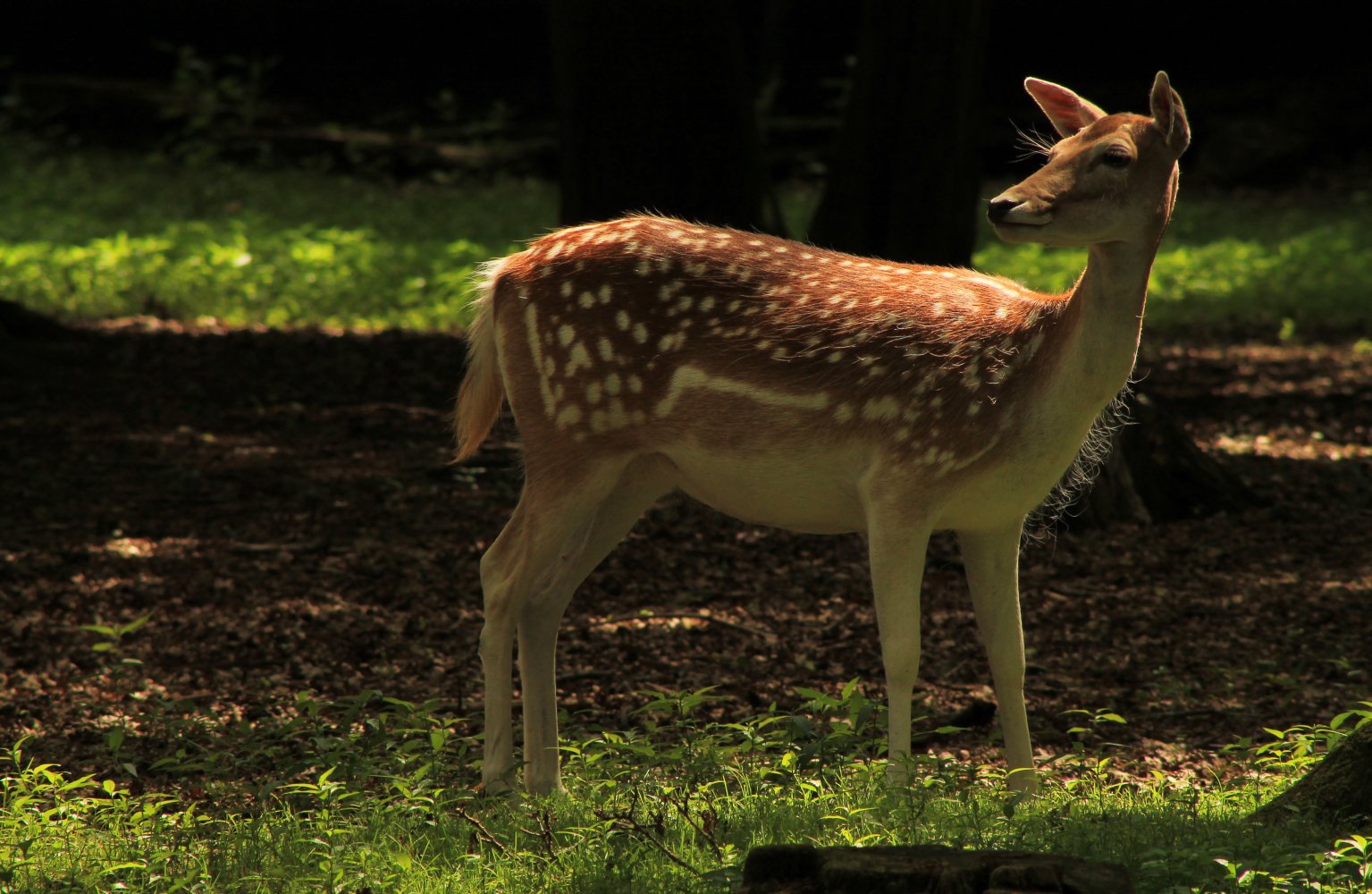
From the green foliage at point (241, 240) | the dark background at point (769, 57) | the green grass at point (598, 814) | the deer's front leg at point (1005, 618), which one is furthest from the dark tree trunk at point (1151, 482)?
the dark background at point (769, 57)

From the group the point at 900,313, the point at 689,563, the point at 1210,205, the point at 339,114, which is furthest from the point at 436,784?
the point at 339,114

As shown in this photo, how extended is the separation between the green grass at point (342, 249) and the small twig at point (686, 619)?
5.86 metres

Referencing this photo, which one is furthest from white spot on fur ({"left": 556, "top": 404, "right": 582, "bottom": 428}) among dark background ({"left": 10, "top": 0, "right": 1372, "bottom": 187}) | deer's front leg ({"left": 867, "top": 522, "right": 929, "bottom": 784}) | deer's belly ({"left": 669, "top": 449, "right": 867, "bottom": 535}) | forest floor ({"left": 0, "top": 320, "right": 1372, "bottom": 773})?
dark background ({"left": 10, "top": 0, "right": 1372, "bottom": 187})

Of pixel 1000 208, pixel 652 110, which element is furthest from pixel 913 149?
pixel 1000 208

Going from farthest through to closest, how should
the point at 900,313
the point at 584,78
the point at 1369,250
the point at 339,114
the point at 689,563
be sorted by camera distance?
the point at 339,114 < the point at 1369,250 < the point at 584,78 < the point at 689,563 < the point at 900,313

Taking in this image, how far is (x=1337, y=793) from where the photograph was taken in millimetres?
4082

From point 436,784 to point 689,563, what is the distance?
9.48ft

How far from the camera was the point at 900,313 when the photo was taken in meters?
4.66

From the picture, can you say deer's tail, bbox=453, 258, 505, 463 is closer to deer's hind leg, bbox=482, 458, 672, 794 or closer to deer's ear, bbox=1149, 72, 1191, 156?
deer's hind leg, bbox=482, 458, 672, 794

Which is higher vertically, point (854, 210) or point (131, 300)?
point (854, 210)

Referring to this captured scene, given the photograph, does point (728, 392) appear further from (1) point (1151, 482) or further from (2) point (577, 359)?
(1) point (1151, 482)

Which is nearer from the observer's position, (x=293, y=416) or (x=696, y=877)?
(x=696, y=877)

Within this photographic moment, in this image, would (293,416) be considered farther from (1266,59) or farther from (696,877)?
(1266,59)

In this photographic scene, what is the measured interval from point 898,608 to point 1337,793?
1.22 meters
